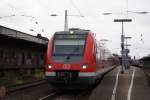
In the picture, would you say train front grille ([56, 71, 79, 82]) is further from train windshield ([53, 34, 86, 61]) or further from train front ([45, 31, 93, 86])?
Result: train windshield ([53, 34, 86, 61])

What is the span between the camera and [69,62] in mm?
19109

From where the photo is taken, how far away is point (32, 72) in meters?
42.8

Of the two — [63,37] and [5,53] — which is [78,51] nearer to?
[63,37]

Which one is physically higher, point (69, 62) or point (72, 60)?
point (72, 60)

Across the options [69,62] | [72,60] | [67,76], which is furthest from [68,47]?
[67,76]

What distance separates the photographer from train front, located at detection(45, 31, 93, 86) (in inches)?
744

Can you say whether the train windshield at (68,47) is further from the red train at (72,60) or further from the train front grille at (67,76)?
the train front grille at (67,76)

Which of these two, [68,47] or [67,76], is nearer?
[67,76]

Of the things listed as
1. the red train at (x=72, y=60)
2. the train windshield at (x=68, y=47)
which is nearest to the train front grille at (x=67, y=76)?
the red train at (x=72, y=60)

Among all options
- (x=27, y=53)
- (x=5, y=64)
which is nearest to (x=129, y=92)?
(x=5, y=64)

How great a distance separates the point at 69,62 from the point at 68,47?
1.16 m

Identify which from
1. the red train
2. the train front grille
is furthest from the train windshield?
the train front grille

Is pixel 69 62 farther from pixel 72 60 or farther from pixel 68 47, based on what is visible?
pixel 68 47

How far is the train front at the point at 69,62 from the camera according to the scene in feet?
62.0
